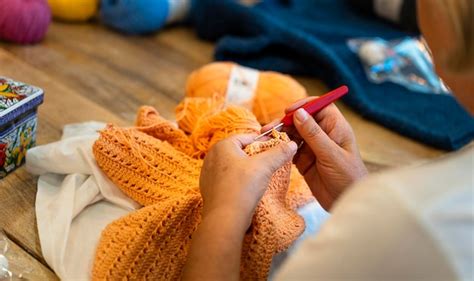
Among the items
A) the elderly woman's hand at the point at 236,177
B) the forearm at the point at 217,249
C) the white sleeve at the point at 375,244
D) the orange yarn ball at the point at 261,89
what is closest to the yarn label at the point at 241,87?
the orange yarn ball at the point at 261,89

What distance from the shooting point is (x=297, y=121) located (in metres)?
0.79

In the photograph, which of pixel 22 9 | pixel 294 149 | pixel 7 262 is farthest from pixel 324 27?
pixel 7 262

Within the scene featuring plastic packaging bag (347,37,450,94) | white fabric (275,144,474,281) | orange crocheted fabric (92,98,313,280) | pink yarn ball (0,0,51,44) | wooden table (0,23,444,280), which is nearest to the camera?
white fabric (275,144,474,281)

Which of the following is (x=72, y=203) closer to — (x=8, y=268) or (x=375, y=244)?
(x=8, y=268)

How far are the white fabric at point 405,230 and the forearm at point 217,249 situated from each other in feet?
0.48

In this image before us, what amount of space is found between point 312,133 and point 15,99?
17.5 inches

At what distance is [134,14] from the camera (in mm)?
1428

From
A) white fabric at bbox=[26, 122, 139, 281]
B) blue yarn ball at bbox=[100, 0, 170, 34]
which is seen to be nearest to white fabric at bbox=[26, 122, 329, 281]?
white fabric at bbox=[26, 122, 139, 281]

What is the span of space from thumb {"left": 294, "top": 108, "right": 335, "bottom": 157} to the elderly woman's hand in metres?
0.06

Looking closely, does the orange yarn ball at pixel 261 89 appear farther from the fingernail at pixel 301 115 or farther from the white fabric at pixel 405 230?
the white fabric at pixel 405 230

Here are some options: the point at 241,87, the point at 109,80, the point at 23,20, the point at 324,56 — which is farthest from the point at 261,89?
the point at 23,20

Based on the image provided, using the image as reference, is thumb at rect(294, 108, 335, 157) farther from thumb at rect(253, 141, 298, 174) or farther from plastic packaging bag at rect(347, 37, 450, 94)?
plastic packaging bag at rect(347, 37, 450, 94)

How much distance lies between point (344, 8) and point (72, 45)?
803 mm

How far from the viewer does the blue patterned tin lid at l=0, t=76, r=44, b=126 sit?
0.84 meters
